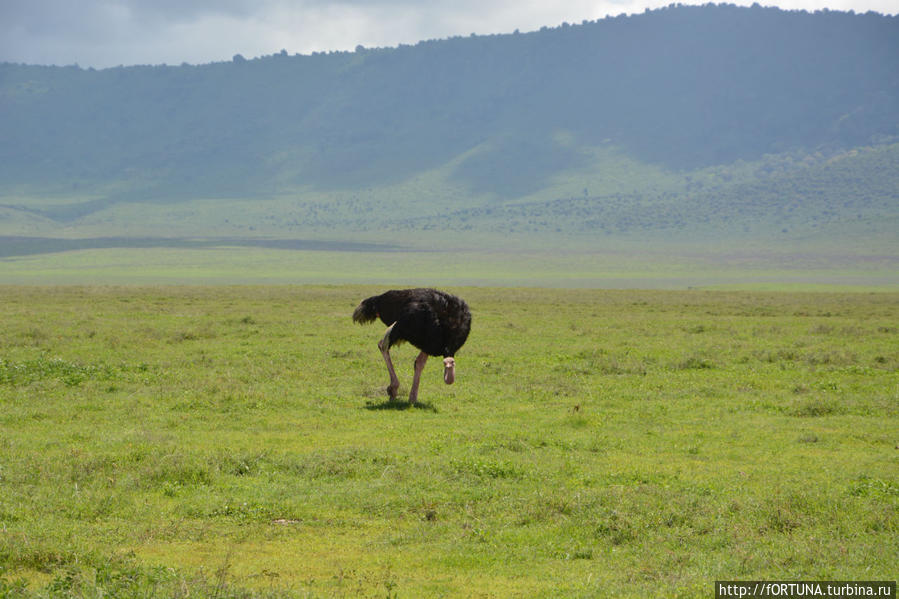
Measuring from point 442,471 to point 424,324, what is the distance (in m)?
5.41

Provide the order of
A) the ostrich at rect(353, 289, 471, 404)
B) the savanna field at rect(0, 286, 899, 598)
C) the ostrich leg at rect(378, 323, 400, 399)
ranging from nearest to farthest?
1. the savanna field at rect(0, 286, 899, 598)
2. the ostrich at rect(353, 289, 471, 404)
3. the ostrich leg at rect(378, 323, 400, 399)

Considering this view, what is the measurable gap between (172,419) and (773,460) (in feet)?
29.4

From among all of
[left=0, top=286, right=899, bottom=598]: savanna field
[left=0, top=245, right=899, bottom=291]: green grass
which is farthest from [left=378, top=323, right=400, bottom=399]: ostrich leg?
[left=0, top=245, right=899, bottom=291]: green grass

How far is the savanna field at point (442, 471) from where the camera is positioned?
8.23m

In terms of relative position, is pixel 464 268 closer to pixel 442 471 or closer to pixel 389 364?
pixel 389 364

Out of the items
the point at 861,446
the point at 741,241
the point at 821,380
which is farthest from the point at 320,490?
the point at 741,241

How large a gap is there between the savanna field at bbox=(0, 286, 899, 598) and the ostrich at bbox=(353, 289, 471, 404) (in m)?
0.98

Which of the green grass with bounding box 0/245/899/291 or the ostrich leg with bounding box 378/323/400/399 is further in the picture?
the green grass with bounding box 0/245/899/291

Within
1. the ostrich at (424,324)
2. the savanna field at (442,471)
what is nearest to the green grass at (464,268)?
the savanna field at (442,471)

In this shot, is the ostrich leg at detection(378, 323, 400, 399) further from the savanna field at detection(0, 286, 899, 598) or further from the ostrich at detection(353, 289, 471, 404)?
the savanna field at detection(0, 286, 899, 598)

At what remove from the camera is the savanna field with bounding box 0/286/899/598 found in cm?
823

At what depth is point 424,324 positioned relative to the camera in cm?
1684

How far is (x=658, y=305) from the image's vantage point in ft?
165

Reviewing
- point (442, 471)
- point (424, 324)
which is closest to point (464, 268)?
point (424, 324)
